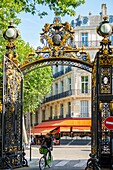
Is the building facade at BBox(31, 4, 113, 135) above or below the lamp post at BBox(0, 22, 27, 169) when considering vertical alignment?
above

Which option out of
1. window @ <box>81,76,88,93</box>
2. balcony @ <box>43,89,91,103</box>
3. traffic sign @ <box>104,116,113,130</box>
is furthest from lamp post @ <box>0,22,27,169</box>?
window @ <box>81,76,88,93</box>

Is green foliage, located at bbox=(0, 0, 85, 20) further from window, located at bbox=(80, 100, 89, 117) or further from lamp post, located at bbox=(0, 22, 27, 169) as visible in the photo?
window, located at bbox=(80, 100, 89, 117)

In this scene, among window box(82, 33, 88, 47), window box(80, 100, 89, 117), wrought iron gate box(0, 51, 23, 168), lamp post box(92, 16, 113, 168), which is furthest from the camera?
window box(82, 33, 88, 47)

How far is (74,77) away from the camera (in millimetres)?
51344

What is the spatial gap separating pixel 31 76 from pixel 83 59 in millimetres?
22207

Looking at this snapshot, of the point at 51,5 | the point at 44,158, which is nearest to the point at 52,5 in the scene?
the point at 51,5

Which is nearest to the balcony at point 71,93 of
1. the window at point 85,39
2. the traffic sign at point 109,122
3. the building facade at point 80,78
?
the building facade at point 80,78

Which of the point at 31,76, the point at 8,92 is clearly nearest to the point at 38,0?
the point at 8,92

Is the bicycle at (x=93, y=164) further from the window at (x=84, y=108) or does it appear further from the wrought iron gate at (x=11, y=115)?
the window at (x=84, y=108)

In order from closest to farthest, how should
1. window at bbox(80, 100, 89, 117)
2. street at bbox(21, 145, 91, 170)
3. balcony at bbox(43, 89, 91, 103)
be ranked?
street at bbox(21, 145, 91, 170) → window at bbox(80, 100, 89, 117) → balcony at bbox(43, 89, 91, 103)

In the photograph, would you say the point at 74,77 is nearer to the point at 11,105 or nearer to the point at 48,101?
the point at 48,101

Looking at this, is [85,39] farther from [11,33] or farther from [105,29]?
[105,29]

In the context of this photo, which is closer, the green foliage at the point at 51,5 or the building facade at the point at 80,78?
the green foliage at the point at 51,5

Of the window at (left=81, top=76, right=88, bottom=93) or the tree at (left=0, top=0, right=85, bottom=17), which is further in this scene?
the window at (left=81, top=76, right=88, bottom=93)
